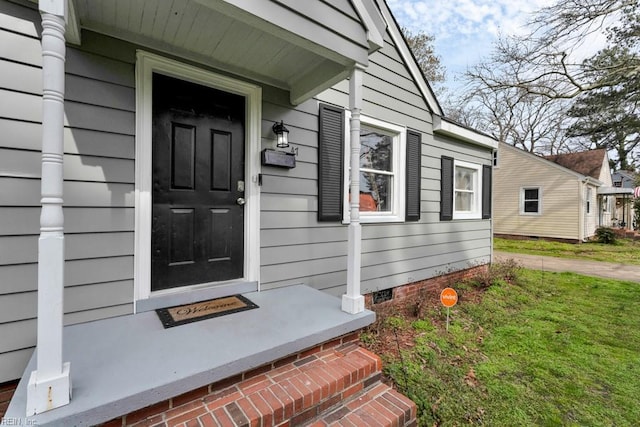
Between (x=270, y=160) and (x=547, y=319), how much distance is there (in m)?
4.23

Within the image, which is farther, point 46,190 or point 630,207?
point 630,207

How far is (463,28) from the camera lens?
900 cm

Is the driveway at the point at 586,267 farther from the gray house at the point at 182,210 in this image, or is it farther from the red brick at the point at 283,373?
the red brick at the point at 283,373

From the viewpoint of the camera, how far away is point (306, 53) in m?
2.47

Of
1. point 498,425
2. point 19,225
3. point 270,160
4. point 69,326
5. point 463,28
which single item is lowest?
point 498,425

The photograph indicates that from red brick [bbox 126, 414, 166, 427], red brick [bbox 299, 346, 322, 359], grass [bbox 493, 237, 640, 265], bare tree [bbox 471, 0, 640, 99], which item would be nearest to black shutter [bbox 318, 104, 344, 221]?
red brick [bbox 299, 346, 322, 359]

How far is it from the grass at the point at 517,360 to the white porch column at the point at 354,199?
0.77 metres

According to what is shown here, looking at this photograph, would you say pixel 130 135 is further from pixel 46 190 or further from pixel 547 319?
pixel 547 319

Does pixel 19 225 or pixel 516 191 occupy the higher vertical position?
pixel 516 191

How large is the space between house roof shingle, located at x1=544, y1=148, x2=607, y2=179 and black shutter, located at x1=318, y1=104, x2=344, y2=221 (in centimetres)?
1592

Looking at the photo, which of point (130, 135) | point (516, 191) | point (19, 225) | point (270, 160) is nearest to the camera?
point (19, 225)

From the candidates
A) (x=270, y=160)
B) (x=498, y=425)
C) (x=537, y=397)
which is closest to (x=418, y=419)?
(x=498, y=425)

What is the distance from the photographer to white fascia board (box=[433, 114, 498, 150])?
468 cm

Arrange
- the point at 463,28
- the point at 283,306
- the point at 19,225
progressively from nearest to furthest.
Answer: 1. the point at 19,225
2. the point at 283,306
3. the point at 463,28
